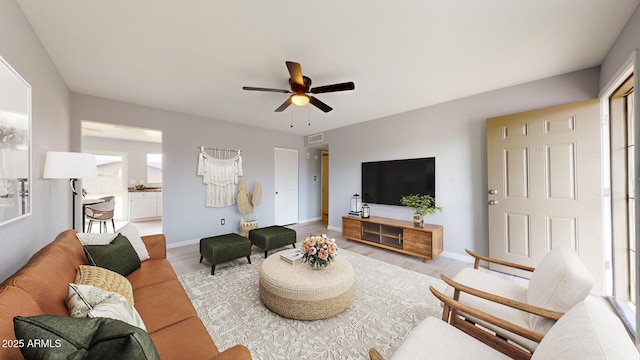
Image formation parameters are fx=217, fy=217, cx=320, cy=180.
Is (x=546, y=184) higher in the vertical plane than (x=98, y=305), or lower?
higher

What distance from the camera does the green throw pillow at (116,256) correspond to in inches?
61.9

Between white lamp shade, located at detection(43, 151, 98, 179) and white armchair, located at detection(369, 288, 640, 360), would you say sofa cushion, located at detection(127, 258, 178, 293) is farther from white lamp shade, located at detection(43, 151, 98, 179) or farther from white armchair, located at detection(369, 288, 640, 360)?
white armchair, located at detection(369, 288, 640, 360)

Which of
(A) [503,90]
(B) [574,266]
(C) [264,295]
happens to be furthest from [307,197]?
(B) [574,266]

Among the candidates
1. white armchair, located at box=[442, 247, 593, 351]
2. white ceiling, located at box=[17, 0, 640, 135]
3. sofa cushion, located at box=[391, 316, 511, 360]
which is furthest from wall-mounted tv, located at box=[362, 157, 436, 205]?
sofa cushion, located at box=[391, 316, 511, 360]

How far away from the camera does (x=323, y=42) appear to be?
1972mm

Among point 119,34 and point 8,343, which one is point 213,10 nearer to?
point 119,34

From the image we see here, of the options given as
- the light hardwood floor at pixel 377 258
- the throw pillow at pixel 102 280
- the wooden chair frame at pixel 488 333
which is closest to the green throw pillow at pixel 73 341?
the throw pillow at pixel 102 280

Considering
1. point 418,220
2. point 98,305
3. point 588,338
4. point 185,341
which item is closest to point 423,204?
point 418,220

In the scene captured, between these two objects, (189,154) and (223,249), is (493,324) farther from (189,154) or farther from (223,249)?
(189,154)

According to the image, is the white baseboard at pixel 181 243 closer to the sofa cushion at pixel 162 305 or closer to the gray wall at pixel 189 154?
the gray wall at pixel 189 154

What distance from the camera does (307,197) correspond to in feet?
20.0

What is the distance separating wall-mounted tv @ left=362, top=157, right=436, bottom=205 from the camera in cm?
361

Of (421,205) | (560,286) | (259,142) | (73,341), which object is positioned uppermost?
(259,142)

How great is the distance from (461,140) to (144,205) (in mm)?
7760
